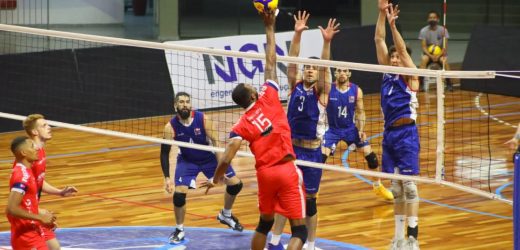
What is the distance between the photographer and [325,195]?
15.4 m

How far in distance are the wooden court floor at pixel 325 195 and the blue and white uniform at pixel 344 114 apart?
850 mm

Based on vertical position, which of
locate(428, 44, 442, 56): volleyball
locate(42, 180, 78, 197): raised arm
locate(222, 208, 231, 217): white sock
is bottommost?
locate(222, 208, 231, 217): white sock

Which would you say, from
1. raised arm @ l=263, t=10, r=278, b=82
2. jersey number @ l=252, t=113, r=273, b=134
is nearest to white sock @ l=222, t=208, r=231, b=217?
raised arm @ l=263, t=10, r=278, b=82

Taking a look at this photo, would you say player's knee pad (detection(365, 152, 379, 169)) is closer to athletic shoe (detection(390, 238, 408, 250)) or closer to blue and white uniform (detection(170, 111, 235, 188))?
blue and white uniform (detection(170, 111, 235, 188))

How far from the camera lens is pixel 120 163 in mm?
17672

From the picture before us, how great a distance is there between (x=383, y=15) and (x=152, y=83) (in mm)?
9826

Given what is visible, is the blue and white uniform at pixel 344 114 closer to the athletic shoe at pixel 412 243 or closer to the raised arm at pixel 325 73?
the raised arm at pixel 325 73

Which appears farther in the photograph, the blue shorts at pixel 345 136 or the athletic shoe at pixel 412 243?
the blue shorts at pixel 345 136

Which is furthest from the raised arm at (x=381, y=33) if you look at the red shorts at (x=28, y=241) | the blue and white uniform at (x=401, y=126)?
the red shorts at (x=28, y=241)

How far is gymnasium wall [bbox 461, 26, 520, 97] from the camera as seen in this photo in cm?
2386

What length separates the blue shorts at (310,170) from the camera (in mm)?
11836

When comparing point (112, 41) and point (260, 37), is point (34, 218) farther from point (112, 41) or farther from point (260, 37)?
point (260, 37)

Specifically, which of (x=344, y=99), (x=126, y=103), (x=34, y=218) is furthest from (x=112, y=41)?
(x=126, y=103)

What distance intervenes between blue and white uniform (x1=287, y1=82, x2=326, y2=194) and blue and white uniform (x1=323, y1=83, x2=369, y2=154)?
313 cm
